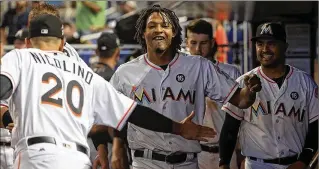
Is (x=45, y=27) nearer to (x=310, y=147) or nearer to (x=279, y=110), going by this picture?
(x=279, y=110)

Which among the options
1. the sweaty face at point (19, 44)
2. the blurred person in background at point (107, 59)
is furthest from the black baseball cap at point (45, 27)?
the sweaty face at point (19, 44)

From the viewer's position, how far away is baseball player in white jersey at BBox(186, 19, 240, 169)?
6.17 m

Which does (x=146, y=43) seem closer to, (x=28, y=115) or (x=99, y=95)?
(x=99, y=95)

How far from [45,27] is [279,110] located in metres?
1.76

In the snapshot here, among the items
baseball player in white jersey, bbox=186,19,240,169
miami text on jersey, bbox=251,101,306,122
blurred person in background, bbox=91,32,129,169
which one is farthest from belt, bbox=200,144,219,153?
miami text on jersey, bbox=251,101,306,122

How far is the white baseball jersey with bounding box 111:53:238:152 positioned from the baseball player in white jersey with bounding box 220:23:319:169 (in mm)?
409

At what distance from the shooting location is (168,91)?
5.14 meters

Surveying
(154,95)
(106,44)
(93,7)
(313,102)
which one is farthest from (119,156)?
(93,7)

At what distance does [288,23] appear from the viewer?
7.33 metres

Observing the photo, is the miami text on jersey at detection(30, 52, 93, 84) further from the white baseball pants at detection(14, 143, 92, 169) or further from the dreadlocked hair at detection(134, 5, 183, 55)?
the dreadlocked hair at detection(134, 5, 183, 55)

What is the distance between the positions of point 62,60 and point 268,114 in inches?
64.1

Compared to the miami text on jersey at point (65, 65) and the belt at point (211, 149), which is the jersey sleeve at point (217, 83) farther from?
the belt at point (211, 149)

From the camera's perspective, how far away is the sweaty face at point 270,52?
18.2ft

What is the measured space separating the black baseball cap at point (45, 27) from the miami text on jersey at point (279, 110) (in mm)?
1533
